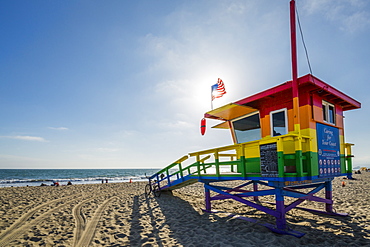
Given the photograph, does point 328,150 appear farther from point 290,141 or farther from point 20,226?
point 20,226

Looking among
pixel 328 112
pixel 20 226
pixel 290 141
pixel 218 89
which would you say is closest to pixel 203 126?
pixel 218 89

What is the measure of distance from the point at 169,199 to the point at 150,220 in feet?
13.2

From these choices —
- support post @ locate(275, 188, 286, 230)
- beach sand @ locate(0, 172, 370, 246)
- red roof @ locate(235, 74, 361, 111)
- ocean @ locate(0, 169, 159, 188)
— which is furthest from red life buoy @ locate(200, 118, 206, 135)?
ocean @ locate(0, 169, 159, 188)

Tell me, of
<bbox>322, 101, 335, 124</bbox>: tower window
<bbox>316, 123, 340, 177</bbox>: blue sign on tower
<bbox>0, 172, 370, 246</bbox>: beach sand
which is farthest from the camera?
<bbox>322, 101, 335, 124</bbox>: tower window

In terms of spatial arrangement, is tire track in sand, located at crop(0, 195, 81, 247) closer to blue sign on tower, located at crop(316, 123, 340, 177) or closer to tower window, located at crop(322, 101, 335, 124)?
blue sign on tower, located at crop(316, 123, 340, 177)

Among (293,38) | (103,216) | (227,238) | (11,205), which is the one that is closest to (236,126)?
(293,38)

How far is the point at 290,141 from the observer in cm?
671

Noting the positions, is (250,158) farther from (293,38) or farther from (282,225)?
(293,38)

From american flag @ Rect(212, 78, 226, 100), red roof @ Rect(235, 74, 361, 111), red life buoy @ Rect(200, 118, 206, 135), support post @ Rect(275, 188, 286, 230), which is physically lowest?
support post @ Rect(275, 188, 286, 230)

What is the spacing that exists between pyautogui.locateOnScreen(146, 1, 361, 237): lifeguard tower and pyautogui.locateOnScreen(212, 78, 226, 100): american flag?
44.2 inches

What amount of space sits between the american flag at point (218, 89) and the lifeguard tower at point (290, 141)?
1.12m

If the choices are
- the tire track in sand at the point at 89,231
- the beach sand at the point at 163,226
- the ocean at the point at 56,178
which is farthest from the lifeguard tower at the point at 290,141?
the ocean at the point at 56,178

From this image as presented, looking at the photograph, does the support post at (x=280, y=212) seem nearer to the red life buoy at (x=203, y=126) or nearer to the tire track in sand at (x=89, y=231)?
the red life buoy at (x=203, y=126)

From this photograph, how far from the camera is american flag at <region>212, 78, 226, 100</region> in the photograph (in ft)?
33.6
